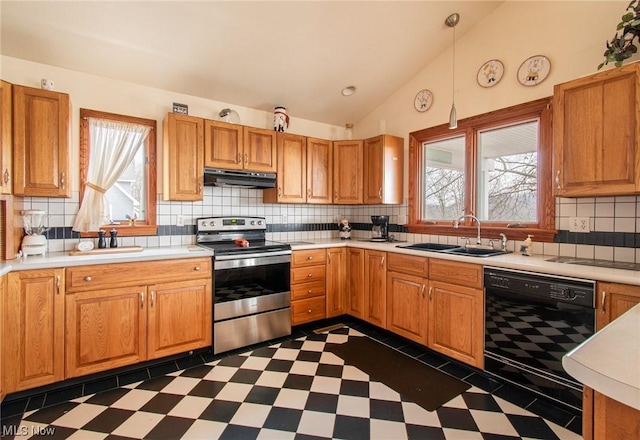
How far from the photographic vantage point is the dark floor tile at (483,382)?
2.17 m

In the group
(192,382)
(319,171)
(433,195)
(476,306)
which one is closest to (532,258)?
(476,306)

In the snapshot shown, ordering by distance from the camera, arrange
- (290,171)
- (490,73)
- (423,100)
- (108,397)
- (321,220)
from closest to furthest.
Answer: (108,397) → (490,73) → (423,100) → (290,171) → (321,220)

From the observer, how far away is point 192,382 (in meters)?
2.24

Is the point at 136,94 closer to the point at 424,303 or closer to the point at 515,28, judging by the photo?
the point at 424,303

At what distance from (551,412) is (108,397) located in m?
2.83

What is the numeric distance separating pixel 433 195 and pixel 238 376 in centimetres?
259

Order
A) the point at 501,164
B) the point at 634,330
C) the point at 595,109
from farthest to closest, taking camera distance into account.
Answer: the point at 501,164 → the point at 595,109 → the point at 634,330

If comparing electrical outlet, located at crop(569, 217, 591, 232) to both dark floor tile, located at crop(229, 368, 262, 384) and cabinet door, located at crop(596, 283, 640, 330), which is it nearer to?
cabinet door, located at crop(596, 283, 640, 330)

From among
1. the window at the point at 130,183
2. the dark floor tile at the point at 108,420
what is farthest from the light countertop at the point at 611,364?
the window at the point at 130,183

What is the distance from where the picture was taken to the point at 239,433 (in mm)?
1719

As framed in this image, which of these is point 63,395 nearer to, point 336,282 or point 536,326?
point 336,282

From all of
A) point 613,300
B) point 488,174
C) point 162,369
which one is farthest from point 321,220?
point 613,300

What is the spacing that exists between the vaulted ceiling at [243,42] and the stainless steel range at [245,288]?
143 cm

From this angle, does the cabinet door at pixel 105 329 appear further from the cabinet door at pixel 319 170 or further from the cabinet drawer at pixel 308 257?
the cabinet door at pixel 319 170
